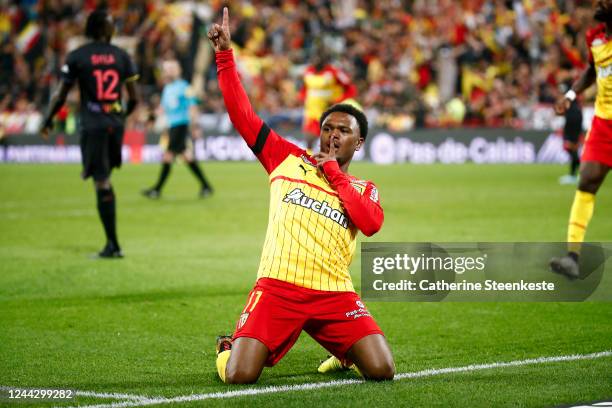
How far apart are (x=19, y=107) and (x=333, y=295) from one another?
1188 inches

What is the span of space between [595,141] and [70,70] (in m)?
5.45

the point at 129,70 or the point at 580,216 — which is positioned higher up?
the point at 129,70

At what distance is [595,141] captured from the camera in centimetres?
905

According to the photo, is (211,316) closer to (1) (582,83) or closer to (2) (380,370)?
(2) (380,370)

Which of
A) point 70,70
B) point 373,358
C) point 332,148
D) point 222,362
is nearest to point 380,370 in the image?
point 373,358

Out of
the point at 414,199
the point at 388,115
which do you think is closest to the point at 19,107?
the point at 388,115

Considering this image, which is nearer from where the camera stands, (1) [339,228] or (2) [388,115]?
(1) [339,228]

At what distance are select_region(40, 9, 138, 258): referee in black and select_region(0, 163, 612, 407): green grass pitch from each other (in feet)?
2.29

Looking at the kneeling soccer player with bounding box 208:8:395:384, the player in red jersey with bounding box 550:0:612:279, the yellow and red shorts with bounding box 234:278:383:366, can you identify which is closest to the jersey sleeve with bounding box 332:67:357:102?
the player in red jersey with bounding box 550:0:612:279

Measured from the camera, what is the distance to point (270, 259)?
5789mm

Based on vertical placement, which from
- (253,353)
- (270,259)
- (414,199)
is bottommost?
(414,199)

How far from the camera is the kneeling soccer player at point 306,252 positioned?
5.58 meters

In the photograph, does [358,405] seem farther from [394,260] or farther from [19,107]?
[19,107]

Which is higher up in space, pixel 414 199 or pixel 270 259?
pixel 270 259
